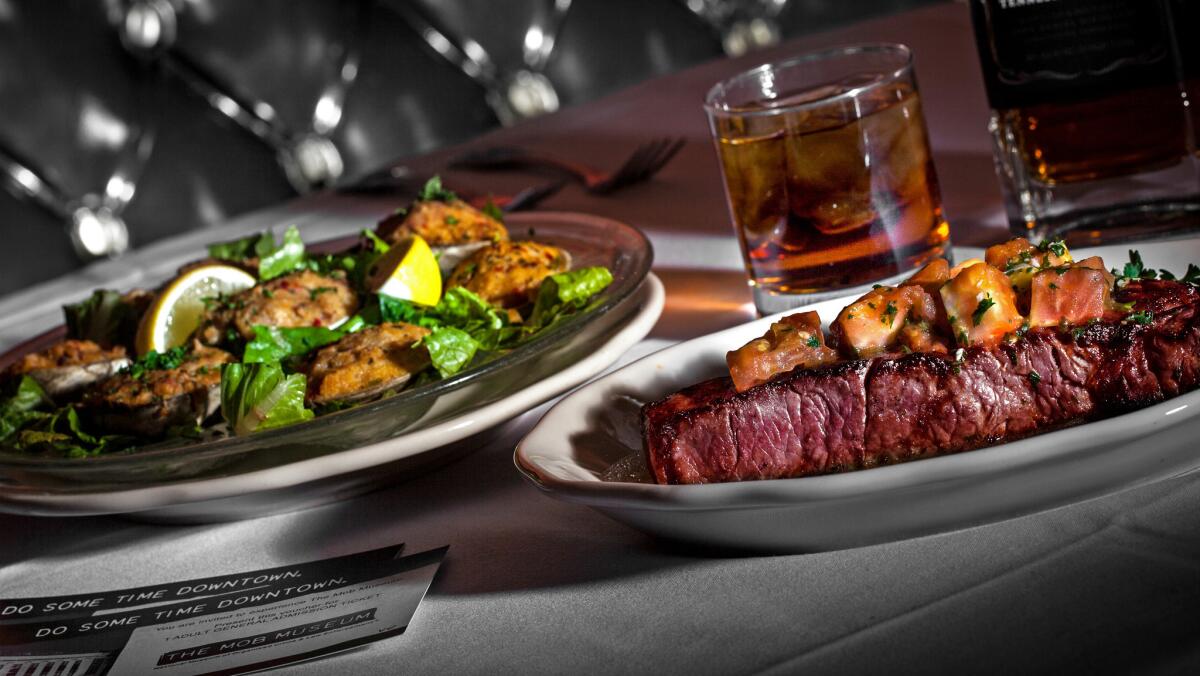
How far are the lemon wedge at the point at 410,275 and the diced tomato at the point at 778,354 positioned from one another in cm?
53

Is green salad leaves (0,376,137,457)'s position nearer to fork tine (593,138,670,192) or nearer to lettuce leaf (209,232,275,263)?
lettuce leaf (209,232,275,263)

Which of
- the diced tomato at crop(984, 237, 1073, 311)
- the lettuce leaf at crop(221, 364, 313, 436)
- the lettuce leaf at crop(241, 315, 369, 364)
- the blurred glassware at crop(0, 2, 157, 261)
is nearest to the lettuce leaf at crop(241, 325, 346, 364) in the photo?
the lettuce leaf at crop(241, 315, 369, 364)

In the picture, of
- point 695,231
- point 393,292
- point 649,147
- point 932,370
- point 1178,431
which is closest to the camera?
point 1178,431

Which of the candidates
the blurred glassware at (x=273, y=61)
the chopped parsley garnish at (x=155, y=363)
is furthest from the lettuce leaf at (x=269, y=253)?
the blurred glassware at (x=273, y=61)

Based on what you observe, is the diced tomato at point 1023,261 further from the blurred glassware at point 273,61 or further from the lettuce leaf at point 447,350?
the blurred glassware at point 273,61

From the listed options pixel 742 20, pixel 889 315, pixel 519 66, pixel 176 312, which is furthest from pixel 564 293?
pixel 742 20

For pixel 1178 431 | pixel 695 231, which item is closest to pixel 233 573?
pixel 1178 431

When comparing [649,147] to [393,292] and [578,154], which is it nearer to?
[578,154]

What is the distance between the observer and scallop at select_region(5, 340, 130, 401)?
125 cm

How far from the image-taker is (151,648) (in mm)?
811

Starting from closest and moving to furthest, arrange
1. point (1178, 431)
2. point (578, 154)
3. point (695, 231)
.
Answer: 1. point (1178, 431)
2. point (695, 231)
3. point (578, 154)

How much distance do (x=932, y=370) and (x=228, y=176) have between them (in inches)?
104

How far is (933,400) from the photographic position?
759 mm

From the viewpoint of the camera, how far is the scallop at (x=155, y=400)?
3.62 feet
